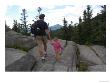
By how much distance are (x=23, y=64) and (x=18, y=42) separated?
12.3 feet

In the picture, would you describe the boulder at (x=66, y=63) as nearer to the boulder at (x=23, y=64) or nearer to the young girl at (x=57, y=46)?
the young girl at (x=57, y=46)

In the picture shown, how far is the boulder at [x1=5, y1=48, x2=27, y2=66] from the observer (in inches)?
522

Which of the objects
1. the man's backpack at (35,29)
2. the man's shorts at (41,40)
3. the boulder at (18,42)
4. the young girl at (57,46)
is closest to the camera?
the man's backpack at (35,29)

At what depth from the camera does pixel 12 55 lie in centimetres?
1412

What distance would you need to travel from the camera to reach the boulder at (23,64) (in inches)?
507

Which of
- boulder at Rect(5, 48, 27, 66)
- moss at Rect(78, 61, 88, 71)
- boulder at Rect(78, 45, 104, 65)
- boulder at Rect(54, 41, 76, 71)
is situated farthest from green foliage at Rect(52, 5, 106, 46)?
boulder at Rect(5, 48, 27, 66)

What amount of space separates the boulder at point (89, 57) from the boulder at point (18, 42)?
2.67 meters

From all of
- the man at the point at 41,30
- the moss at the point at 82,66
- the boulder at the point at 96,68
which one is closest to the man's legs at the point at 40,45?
the man at the point at 41,30

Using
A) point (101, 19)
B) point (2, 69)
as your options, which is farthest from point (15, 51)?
point (101, 19)

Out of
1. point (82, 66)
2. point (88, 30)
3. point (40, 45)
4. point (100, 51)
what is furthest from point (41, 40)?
point (88, 30)

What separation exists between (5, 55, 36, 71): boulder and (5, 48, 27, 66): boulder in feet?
0.54

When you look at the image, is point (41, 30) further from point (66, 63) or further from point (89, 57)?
point (89, 57)

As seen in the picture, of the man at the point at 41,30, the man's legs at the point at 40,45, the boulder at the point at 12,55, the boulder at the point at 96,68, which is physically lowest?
the boulder at the point at 96,68

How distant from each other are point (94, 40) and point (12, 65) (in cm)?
972
